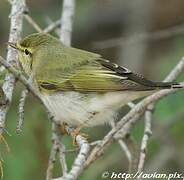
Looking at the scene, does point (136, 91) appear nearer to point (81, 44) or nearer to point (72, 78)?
point (72, 78)

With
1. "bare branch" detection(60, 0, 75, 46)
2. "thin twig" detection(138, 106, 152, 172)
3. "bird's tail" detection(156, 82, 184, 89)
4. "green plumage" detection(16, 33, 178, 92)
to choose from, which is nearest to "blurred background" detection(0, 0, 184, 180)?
"green plumage" detection(16, 33, 178, 92)

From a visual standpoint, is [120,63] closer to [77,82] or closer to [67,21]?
[67,21]

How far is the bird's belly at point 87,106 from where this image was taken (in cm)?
447

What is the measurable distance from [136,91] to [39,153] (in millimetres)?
1299

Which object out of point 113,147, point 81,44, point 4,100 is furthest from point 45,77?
point 81,44

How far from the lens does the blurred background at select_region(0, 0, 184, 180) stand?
213 inches

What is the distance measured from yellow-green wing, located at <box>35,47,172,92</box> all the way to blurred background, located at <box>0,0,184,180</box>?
2.11 feet

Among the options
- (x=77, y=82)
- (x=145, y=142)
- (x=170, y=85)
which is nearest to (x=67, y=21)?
(x=77, y=82)

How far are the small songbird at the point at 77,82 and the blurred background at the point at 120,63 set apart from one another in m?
0.59

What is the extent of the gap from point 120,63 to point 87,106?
2910mm

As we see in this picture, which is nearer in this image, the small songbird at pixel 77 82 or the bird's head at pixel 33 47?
→ the small songbird at pixel 77 82

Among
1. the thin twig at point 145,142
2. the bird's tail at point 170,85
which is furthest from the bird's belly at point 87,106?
the bird's tail at point 170,85

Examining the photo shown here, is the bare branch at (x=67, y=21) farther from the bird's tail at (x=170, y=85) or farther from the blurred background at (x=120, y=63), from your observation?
the bird's tail at (x=170, y=85)

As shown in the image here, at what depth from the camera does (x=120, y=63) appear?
24.1 feet
